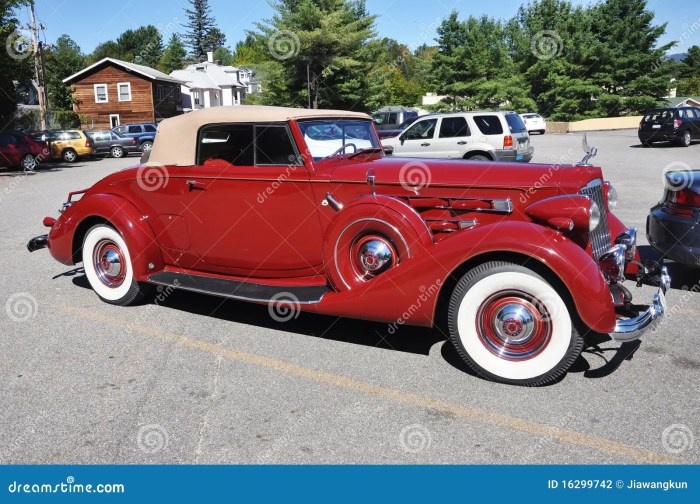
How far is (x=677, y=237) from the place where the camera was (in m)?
5.30

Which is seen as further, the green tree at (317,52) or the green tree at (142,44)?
the green tree at (142,44)

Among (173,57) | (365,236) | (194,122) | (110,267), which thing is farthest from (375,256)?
(173,57)

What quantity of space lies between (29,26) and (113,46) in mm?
73376

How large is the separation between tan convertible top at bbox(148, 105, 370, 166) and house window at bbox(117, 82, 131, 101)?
42.1 m

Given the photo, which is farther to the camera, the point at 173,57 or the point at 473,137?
the point at 173,57

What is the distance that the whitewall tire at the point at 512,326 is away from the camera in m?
3.62

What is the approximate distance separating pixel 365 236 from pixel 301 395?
1.26 metres

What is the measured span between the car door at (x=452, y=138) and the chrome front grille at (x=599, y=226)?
938 centimetres

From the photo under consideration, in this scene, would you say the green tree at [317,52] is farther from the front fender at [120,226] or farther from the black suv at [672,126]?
the front fender at [120,226]

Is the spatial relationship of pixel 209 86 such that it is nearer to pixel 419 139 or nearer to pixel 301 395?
pixel 419 139

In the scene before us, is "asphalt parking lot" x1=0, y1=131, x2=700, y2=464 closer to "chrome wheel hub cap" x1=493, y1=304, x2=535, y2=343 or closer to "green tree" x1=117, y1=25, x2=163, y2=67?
"chrome wheel hub cap" x1=493, y1=304, x2=535, y2=343

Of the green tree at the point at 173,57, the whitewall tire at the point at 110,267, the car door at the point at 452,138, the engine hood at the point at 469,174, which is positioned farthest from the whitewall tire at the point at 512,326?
the green tree at the point at 173,57

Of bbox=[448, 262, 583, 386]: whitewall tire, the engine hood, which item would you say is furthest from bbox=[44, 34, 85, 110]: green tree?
bbox=[448, 262, 583, 386]: whitewall tire

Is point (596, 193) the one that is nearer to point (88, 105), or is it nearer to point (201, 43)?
point (88, 105)
